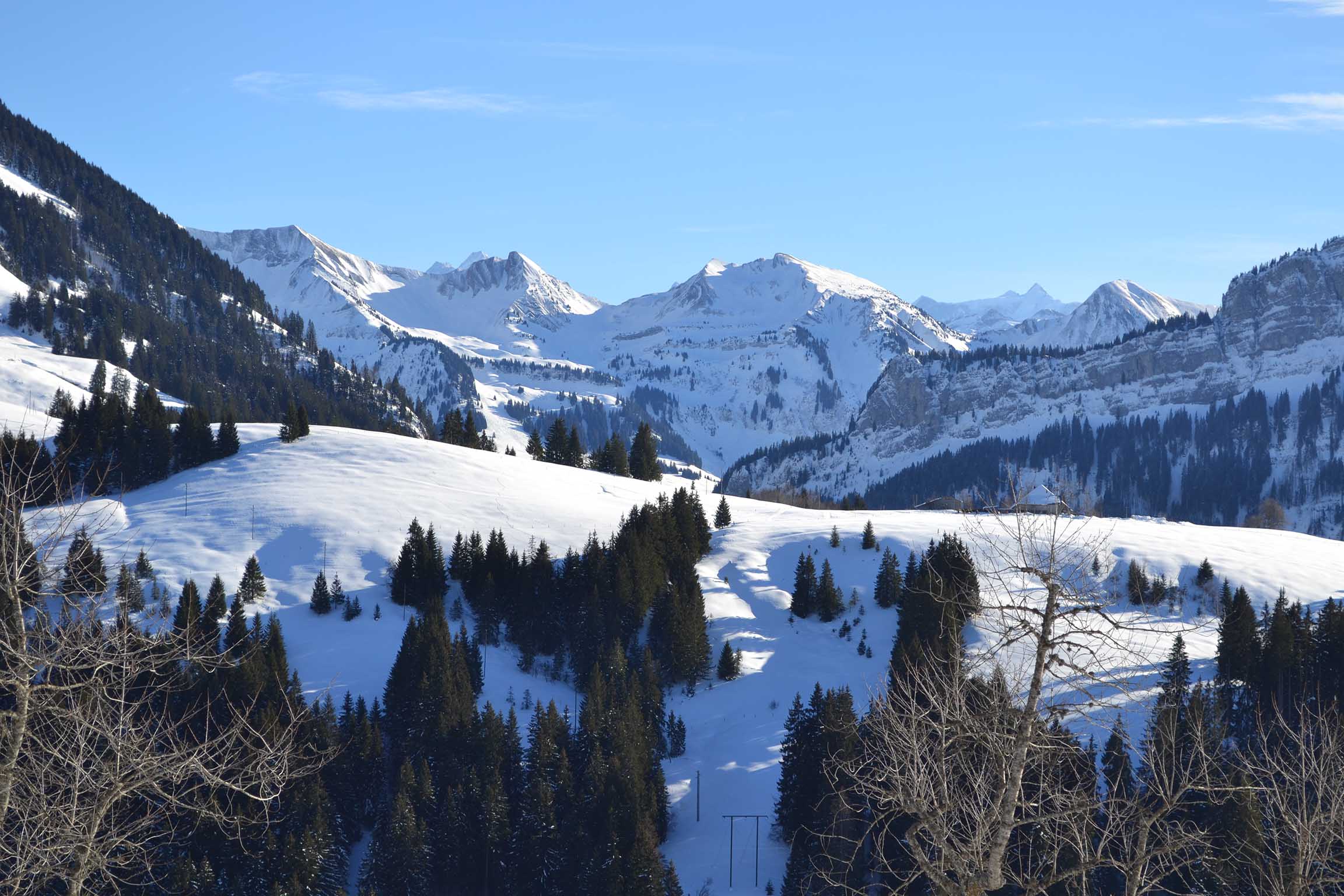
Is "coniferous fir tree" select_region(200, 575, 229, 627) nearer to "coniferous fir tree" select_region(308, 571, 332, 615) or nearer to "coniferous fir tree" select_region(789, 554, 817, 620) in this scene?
"coniferous fir tree" select_region(308, 571, 332, 615)

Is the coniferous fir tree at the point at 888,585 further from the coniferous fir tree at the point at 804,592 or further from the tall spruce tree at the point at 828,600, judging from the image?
the coniferous fir tree at the point at 804,592

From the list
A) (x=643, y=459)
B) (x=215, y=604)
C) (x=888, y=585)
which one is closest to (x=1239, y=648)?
(x=888, y=585)

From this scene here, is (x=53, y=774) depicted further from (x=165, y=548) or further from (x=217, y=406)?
(x=217, y=406)

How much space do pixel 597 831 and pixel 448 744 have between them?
11463mm

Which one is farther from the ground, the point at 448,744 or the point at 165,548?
the point at 165,548

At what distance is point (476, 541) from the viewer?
280ft

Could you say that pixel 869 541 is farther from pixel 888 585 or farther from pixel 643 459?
pixel 643 459

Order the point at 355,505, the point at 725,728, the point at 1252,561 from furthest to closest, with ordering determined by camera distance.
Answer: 1. the point at 1252,561
2. the point at 355,505
3. the point at 725,728

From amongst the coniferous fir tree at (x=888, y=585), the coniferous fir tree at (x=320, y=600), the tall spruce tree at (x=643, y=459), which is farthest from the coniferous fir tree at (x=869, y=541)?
the coniferous fir tree at (x=320, y=600)

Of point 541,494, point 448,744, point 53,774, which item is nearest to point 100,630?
point 53,774

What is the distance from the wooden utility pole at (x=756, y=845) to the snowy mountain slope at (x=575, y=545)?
0.46 metres

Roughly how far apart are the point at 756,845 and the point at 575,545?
3668cm

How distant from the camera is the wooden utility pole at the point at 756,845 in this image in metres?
59.3

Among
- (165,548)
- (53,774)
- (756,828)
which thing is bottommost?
(756,828)
